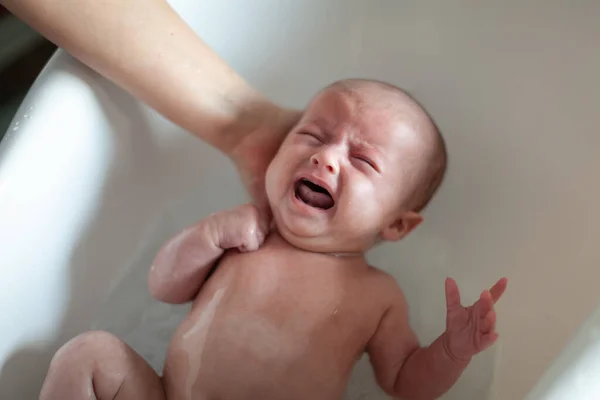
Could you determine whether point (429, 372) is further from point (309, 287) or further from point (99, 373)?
point (99, 373)

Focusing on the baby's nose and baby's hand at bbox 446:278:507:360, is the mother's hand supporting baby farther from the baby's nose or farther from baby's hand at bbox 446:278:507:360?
baby's hand at bbox 446:278:507:360

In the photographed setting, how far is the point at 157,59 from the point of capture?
0.93m

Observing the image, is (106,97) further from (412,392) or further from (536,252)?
(536,252)

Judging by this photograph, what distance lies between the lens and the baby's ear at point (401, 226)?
2.97ft

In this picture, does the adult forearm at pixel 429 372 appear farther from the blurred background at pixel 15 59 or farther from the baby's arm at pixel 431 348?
the blurred background at pixel 15 59

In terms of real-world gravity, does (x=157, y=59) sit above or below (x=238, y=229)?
above

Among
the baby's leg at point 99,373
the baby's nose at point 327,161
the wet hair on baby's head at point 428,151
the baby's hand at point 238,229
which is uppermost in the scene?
the wet hair on baby's head at point 428,151

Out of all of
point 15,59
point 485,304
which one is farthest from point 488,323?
point 15,59

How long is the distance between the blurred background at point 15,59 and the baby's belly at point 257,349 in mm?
788

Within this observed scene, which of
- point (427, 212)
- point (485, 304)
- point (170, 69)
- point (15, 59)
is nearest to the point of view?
point (485, 304)

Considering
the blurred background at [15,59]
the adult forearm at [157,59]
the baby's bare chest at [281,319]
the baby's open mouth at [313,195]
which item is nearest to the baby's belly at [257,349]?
the baby's bare chest at [281,319]

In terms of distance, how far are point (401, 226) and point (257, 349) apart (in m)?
0.26

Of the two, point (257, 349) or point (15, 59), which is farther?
point (15, 59)

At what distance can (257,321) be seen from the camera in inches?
33.7
